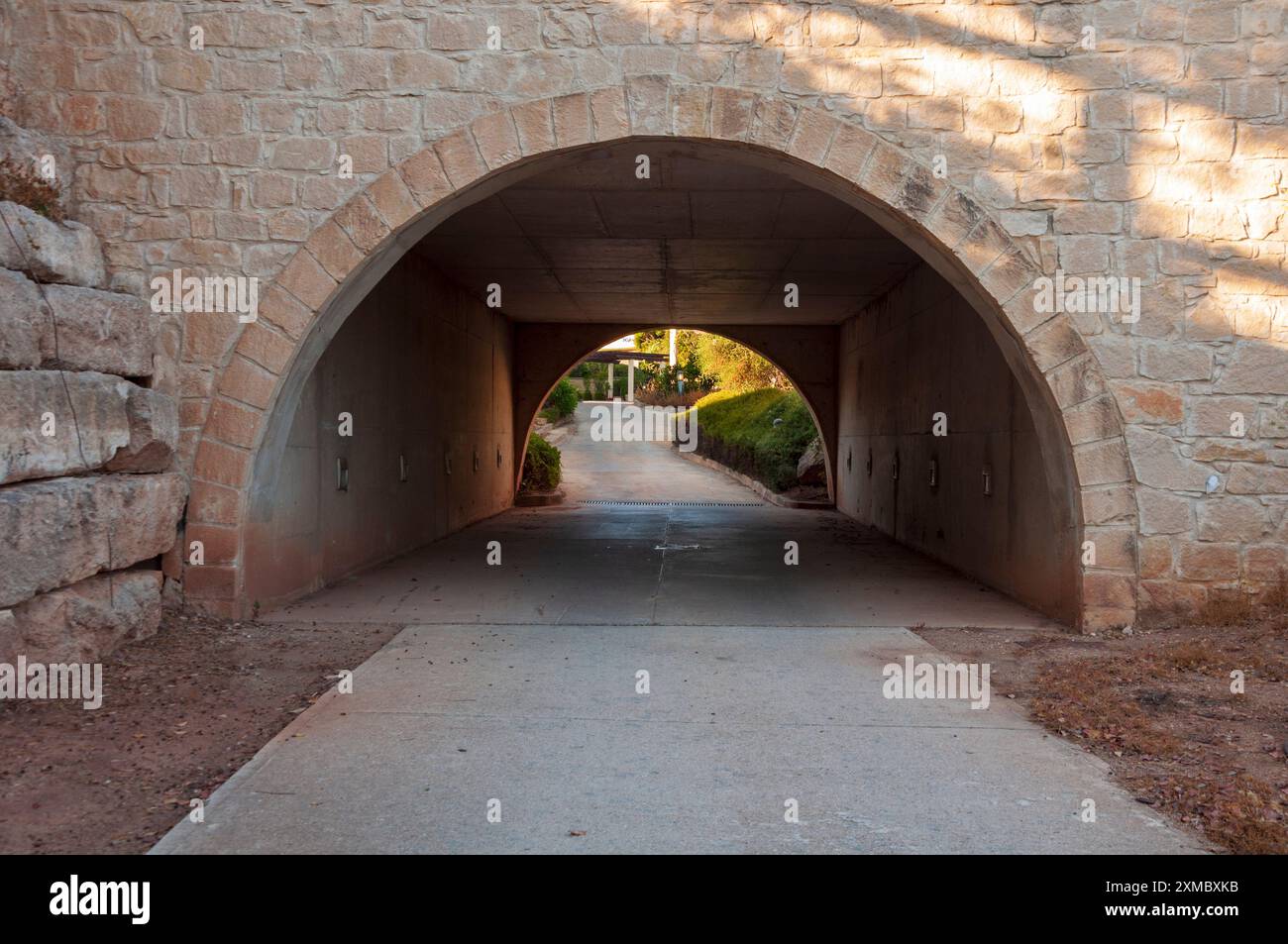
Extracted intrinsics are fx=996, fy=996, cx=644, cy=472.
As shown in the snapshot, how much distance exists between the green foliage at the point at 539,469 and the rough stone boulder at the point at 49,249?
1172 centimetres

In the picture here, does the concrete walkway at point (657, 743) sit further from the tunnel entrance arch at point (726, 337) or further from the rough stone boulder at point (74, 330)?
the tunnel entrance arch at point (726, 337)

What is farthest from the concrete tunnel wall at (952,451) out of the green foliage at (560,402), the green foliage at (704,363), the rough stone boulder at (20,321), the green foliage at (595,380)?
the green foliage at (595,380)

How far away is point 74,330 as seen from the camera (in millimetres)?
4953

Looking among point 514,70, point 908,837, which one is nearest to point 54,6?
point 514,70

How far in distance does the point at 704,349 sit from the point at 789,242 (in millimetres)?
24657

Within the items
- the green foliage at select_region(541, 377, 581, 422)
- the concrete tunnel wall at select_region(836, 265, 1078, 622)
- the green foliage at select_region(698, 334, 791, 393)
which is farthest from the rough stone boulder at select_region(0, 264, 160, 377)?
the green foliage at select_region(541, 377, 581, 422)

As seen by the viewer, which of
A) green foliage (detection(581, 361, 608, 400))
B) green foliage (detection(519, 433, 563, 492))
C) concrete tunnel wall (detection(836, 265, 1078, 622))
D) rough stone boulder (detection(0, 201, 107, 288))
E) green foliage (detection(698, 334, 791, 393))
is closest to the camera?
rough stone boulder (detection(0, 201, 107, 288))

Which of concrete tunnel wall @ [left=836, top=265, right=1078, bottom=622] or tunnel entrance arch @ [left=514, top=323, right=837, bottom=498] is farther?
tunnel entrance arch @ [left=514, top=323, right=837, bottom=498]

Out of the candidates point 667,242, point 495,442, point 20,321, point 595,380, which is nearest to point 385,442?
point 667,242

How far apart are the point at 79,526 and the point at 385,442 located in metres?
4.58

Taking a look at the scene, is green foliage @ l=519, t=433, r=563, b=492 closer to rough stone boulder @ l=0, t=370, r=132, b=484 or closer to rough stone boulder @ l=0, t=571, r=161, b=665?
rough stone boulder @ l=0, t=571, r=161, b=665

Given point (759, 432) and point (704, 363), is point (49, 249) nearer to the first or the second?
point (759, 432)

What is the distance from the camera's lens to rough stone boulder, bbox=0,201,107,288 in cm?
473

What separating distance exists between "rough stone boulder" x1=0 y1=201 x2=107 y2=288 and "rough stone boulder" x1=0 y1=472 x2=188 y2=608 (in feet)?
3.51
